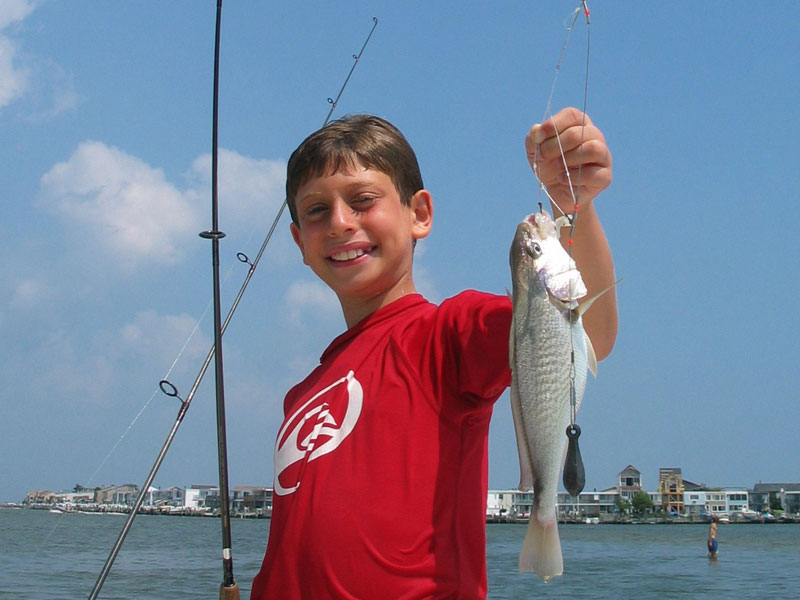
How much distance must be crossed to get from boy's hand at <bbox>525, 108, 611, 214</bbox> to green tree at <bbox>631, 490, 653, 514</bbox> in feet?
356

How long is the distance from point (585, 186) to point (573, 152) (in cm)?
9

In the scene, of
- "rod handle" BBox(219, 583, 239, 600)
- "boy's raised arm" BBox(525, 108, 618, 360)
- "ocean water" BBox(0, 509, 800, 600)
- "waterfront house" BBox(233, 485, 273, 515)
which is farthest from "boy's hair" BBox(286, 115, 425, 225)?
"waterfront house" BBox(233, 485, 273, 515)

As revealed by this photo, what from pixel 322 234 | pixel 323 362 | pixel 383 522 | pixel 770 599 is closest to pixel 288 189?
pixel 322 234

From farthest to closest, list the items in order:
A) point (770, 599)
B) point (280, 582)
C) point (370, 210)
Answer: point (770, 599) < point (370, 210) < point (280, 582)

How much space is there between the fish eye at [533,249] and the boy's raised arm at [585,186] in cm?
29

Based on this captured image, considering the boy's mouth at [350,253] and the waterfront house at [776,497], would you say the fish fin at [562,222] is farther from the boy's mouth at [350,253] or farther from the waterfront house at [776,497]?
the waterfront house at [776,497]

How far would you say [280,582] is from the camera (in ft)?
5.61

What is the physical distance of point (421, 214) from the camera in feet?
7.10

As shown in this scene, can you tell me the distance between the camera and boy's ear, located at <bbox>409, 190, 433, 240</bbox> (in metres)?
2.13

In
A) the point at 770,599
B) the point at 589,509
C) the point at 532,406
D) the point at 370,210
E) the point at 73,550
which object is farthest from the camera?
the point at 589,509

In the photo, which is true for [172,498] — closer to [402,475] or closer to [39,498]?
[39,498]

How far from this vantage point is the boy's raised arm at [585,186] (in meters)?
1.69

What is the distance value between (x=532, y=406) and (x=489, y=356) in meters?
0.17

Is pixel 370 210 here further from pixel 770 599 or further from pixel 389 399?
pixel 770 599
